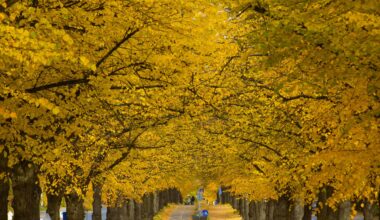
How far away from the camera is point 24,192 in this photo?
688 inches

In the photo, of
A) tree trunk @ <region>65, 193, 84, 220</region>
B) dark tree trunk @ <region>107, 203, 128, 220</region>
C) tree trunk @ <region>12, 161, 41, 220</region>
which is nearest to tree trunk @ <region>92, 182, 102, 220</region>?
dark tree trunk @ <region>107, 203, 128, 220</region>

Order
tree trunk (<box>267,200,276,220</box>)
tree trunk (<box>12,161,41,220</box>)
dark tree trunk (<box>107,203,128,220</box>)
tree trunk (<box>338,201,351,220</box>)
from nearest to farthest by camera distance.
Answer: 1. tree trunk (<box>12,161,41,220</box>)
2. tree trunk (<box>338,201,351,220</box>)
3. tree trunk (<box>267,200,276,220</box>)
4. dark tree trunk (<box>107,203,128,220</box>)

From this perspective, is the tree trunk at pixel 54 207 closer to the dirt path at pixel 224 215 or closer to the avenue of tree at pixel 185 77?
the avenue of tree at pixel 185 77

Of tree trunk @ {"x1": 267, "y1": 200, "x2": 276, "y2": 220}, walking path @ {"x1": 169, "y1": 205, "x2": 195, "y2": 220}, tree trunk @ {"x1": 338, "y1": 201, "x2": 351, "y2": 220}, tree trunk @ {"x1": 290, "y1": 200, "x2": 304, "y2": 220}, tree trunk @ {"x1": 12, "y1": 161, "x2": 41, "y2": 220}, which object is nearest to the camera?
tree trunk @ {"x1": 12, "y1": 161, "x2": 41, "y2": 220}

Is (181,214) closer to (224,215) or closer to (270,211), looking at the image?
(224,215)

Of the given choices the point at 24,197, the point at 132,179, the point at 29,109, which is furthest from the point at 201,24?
the point at 132,179

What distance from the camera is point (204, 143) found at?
103 ft

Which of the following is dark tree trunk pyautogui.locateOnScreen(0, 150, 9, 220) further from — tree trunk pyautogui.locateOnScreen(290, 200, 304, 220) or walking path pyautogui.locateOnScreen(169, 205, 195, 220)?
walking path pyautogui.locateOnScreen(169, 205, 195, 220)

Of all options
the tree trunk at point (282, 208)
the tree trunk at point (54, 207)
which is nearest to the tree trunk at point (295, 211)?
the tree trunk at point (282, 208)

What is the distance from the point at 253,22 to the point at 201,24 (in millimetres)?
3931

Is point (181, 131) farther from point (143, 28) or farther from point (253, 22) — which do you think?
point (143, 28)

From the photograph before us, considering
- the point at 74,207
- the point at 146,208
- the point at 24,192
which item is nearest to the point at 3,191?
the point at 24,192

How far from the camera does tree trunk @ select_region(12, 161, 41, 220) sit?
17.4m

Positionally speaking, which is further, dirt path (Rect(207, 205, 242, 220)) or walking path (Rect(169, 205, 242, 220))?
walking path (Rect(169, 205, 242, 220))
